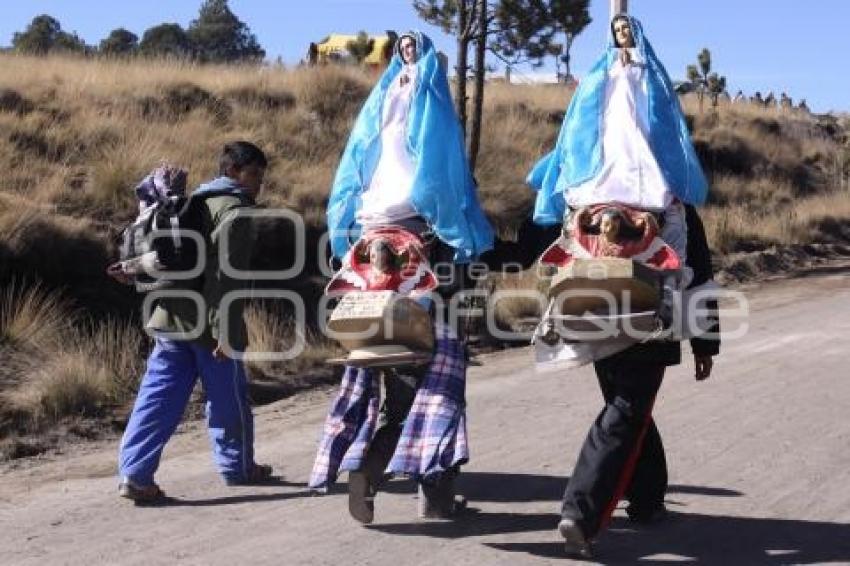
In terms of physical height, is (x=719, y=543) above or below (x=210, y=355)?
below

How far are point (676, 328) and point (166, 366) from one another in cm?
273

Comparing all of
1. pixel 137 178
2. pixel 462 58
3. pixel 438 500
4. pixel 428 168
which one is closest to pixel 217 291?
pixel 428 168

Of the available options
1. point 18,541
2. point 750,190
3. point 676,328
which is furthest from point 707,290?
point 750,190

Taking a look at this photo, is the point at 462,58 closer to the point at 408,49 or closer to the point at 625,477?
the point at 408,49

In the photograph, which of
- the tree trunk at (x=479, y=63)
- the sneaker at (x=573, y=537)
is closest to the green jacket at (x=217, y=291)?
the sneaker at (x=573, y=537)

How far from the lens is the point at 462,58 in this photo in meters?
18.0

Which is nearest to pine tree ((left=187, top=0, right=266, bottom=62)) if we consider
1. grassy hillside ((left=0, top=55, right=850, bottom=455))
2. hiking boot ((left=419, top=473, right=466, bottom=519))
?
grassy hillside ((left=0, top=55, right=850, bottom=455))

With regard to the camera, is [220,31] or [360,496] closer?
[360,496]

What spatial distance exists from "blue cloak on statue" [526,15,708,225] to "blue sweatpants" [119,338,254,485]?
1990 mm

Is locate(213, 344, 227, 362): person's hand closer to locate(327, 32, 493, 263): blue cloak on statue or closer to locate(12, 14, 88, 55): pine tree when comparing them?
locate(327, 32, 493, 263): blue cloak on statue

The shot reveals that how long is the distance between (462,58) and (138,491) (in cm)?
1256

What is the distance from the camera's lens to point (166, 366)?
652cm

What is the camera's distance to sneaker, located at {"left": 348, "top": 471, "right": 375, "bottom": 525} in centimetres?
573

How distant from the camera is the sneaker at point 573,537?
5.29 metres
